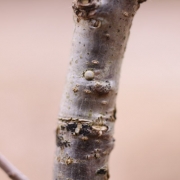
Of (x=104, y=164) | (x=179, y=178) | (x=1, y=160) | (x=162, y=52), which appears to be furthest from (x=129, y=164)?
(x=1, y=160)

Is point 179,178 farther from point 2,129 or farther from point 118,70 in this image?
point 118,70

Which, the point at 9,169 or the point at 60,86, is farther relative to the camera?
the point at 60,86

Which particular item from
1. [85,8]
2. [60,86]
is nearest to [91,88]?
[85,8]

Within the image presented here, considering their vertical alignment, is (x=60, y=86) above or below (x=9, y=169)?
above

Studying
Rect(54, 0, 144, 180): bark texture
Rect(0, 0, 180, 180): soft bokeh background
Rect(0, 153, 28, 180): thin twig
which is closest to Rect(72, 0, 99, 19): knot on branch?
Rect(54, 0, 144, 180): bark texture

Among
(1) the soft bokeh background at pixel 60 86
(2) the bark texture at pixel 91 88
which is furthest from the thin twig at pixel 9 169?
(1) the soft bokeh background at pixel 60 86

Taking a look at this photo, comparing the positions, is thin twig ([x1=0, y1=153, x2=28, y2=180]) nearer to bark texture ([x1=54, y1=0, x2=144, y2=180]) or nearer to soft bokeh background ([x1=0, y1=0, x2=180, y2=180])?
bark texture ([x1=54, y1=0, x2=144, y2=180])

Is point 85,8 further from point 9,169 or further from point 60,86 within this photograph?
point 60,86
